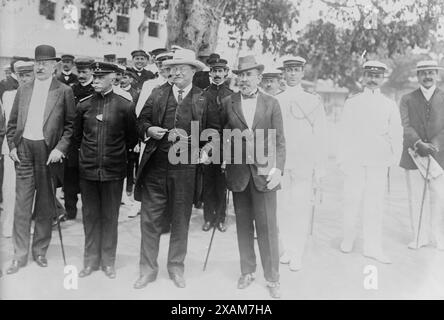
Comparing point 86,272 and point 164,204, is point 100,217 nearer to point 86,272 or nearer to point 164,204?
point 86,272

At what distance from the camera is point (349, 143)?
4711 mm

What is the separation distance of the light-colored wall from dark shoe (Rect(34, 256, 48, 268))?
2.01 m

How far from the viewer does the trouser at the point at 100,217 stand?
406 centimetres

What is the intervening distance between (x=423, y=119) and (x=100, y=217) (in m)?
3.35

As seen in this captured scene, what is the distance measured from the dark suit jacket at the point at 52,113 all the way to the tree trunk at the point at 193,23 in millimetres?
2287

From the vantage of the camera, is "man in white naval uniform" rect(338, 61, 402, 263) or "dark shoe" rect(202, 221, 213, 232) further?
"dark shoe" rect(202, 221, 213, 232)

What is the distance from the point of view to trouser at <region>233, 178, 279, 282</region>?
386cm

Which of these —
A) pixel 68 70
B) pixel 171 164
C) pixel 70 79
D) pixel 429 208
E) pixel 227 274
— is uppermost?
pixel 68 70

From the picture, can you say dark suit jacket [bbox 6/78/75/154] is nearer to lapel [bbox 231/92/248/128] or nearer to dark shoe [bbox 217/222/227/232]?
lapel [bbox 231/92/248/128]

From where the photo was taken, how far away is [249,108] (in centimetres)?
388

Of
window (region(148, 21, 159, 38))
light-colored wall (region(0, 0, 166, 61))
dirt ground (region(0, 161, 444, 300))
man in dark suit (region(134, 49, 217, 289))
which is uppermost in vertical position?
window (region(148, 21, 159, 38))

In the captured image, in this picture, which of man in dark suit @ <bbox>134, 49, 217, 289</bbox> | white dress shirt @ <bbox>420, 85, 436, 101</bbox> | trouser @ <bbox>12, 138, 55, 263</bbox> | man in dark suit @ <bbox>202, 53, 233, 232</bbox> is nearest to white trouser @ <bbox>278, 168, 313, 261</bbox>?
man in dark suit @ <bbox>202, 53, 233, 232</bbox>

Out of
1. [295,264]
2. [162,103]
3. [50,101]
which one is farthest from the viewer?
[295,264]

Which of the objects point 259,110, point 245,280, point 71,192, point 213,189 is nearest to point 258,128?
point 259,110
